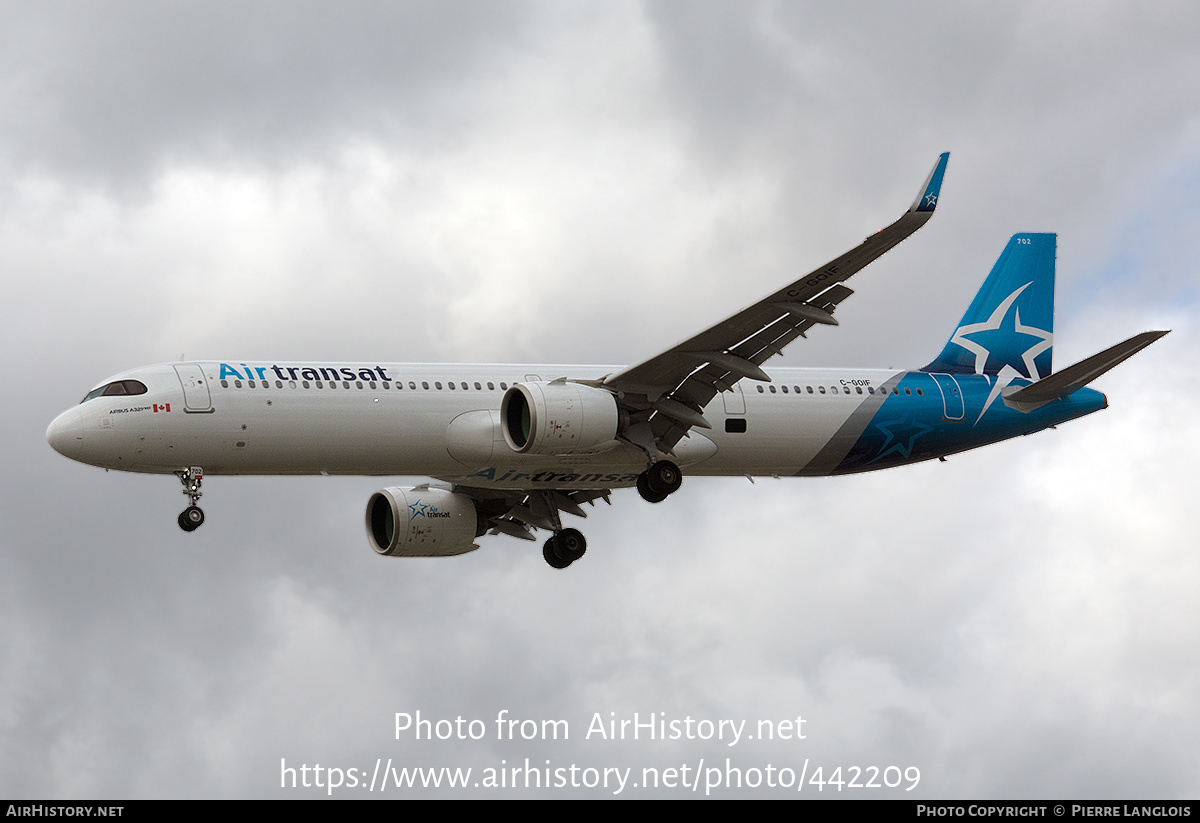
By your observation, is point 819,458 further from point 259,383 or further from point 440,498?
point 259,383

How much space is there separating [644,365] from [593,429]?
202 cm

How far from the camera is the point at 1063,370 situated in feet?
143

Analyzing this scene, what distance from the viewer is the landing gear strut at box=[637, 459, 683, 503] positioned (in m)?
40.3

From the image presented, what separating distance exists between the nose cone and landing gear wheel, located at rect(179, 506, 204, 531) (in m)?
2.84

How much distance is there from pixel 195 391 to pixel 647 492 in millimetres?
11747

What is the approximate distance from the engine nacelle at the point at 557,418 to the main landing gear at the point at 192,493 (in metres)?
7.54

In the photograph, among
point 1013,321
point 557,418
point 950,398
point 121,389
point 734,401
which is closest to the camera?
point 557,418

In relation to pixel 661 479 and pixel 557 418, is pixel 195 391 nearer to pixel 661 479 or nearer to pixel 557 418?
pixel 557 418

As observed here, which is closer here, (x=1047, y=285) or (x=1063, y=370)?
(x=1063, y=370)

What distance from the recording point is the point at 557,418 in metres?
37.3

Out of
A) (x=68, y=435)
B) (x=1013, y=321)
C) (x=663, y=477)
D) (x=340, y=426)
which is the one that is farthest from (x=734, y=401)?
(x=68, y=435)

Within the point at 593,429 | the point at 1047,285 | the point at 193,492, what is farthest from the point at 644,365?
the point at 1047,285

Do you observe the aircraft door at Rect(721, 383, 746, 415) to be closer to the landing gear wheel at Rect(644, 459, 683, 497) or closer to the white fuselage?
the white fuselage

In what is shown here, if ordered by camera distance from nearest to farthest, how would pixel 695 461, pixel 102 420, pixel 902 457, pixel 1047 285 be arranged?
pixel 102 420
pixel 695 461
pixel 902 457
pixel 1047 285
